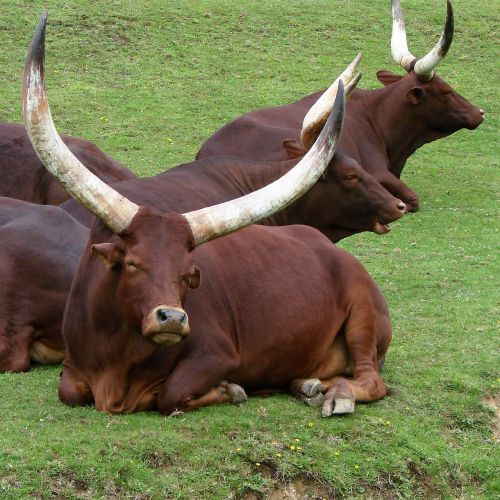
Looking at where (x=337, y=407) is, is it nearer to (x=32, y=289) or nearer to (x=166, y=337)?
(x=166, y=337)

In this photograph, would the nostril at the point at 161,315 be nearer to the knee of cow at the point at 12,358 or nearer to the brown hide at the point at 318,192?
the knee of cow at the point at 12,358

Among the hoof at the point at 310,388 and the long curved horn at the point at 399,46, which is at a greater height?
the hoof at the point at 310,388

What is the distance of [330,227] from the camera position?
11.1 m

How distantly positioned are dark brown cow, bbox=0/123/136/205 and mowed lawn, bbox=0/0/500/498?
278 cm

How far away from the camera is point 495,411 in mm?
8211

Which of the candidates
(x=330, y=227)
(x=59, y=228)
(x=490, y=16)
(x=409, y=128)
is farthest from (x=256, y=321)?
(x=490, y=16)

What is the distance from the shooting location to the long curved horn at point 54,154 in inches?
257

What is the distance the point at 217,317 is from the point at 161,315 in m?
1.09

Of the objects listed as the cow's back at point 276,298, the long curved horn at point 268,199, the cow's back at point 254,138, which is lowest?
the cow's back at point 254,138

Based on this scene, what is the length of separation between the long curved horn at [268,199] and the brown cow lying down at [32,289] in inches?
72.9

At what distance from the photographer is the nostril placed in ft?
21.1

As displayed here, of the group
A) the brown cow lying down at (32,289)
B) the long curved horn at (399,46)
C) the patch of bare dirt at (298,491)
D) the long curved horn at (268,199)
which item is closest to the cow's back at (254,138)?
the long curved horn at (399,46)

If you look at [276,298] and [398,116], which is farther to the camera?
[398,116]

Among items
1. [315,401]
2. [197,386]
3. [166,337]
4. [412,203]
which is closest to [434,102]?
[412,203]
